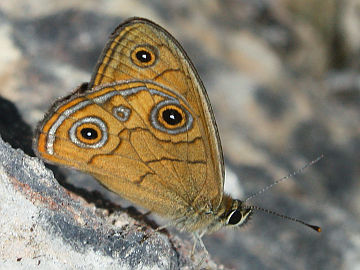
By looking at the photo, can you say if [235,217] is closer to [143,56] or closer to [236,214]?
[236,214]

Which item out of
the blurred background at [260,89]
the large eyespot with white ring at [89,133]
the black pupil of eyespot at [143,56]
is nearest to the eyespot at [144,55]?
the black pupil of eyespot at [143,56]

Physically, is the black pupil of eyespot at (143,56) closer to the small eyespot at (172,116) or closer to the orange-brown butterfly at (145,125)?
the orange-brown butterfly at (145,125)

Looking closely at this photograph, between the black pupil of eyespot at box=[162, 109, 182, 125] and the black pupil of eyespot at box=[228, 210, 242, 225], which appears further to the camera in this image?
the black pupil of eyespot at box=[228, 210, 242, 225]

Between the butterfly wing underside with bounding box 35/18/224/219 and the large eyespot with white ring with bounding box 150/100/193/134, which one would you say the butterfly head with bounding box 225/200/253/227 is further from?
the large eyespot with white ring with bounding box 150/100/193/134

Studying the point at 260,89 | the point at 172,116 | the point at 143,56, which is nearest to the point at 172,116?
the point at 172,116

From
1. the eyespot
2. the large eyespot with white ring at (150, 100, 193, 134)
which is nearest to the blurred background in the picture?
the large eyespot with white ring at (150, 100, 193, 134)

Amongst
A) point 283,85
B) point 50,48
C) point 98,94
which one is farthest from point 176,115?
point 283,85
